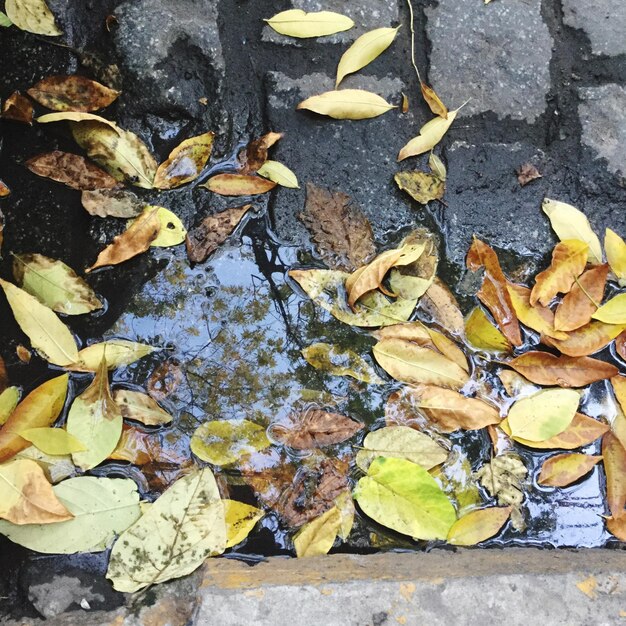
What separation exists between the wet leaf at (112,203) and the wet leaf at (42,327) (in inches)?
11.1

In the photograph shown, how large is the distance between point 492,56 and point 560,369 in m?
0.96

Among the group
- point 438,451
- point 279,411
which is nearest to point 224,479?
point 279,411

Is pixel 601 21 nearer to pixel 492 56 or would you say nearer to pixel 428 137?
pixel 492 56

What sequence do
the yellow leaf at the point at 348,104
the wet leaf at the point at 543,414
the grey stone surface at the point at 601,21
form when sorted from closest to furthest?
the wet leaf at the point at 543,414 → the yellow leaf at the point at 348,104 → the grey stone surface at the point at 601,21

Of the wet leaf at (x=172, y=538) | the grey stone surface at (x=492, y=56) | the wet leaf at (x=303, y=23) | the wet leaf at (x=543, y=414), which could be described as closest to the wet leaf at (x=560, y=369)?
the wet leaf at (x=543, y=414)

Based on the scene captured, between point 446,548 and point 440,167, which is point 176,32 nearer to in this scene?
point 440,167

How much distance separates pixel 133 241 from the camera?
1.76 metres

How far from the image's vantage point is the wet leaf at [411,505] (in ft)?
5.16

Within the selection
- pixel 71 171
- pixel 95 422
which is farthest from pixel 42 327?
pixel 71 171

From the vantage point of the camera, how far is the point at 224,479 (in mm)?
1606

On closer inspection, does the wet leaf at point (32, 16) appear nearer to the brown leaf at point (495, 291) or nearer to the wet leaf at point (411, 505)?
the brown leaf at point (495, 291)

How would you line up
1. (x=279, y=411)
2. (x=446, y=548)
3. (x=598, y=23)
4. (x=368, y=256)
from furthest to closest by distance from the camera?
(x=598, y=23) → (x=368, y=256) → (x=279, y=411) → (x=446, y=548)

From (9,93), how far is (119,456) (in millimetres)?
1046

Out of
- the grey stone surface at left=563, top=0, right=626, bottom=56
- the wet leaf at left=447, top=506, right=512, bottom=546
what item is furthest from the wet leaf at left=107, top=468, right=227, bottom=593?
the grey stone surface at left=563, top=0, right=626, bottom=56
